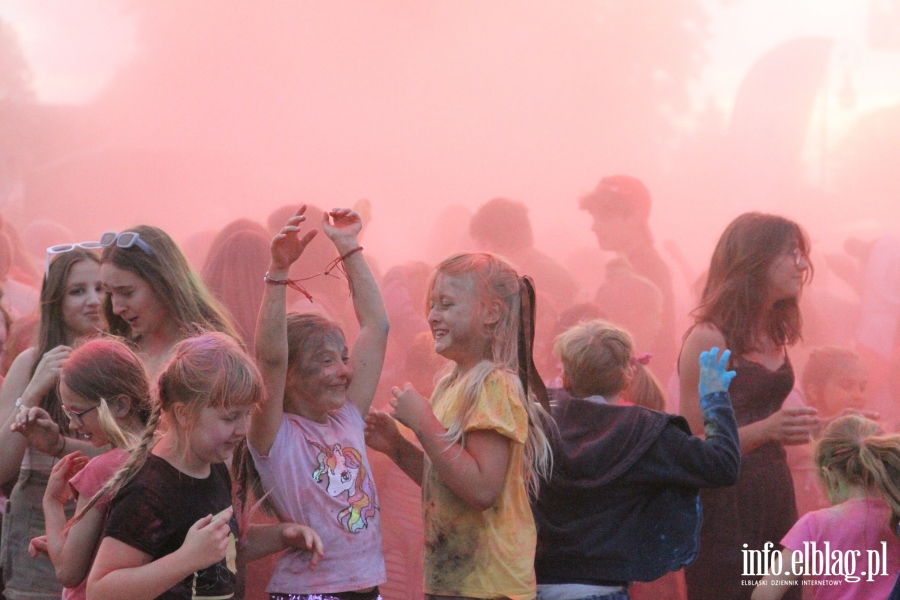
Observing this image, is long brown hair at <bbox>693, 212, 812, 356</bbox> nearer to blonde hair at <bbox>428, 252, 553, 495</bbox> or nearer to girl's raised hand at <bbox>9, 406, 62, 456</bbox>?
blonde hair at <bbox>428, 252, 553, 495</bbox>

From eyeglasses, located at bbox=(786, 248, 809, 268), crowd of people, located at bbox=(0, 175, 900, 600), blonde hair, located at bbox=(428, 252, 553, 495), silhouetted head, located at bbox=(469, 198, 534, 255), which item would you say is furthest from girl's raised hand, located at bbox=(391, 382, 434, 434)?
silhouetted head, located at bbox=(469, 198, 534, 255)

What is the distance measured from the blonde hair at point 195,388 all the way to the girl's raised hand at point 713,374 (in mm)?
1206

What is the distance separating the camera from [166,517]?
5.72 feet

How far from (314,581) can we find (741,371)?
1.49m

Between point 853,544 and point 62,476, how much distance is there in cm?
207

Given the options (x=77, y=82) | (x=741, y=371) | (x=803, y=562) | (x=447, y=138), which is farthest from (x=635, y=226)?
(x=77, y=82)

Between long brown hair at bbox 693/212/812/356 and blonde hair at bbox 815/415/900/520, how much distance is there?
36 cm

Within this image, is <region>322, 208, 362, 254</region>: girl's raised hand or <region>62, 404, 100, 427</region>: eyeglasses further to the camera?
<region>322, 208, 362, 254</region>: girl's raised hand

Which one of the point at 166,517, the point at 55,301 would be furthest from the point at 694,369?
the point at 55,301

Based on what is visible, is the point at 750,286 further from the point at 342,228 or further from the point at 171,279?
the point at 171,279

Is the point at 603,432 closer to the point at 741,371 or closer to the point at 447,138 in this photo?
the point at 741,371

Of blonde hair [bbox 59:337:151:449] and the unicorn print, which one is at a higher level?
blonde hair [bbox 59:337:151:449]

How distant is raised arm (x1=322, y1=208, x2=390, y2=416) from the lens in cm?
230

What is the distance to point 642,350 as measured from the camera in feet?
13.4
